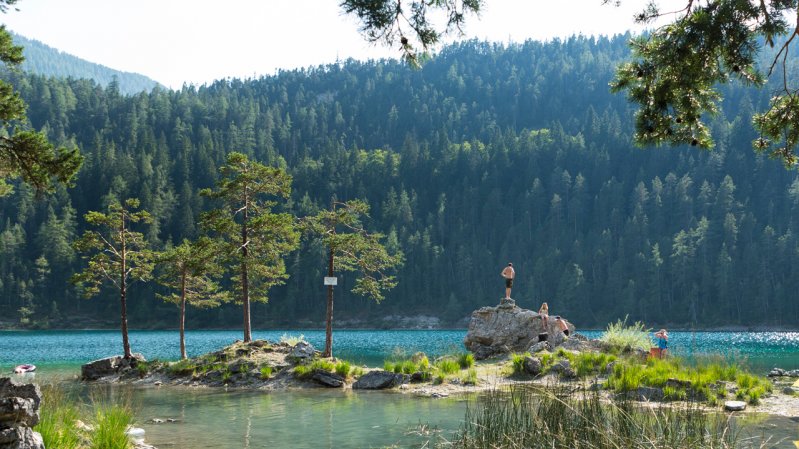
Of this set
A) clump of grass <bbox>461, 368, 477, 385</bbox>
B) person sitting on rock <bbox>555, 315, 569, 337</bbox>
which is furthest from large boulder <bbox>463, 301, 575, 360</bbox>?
clump of grass <bbox>461, 368, 477, 385</bbox>

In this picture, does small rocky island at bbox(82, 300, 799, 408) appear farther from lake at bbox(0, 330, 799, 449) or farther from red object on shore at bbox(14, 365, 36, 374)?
red object on shore at bbox(14, 365, 36, 374)

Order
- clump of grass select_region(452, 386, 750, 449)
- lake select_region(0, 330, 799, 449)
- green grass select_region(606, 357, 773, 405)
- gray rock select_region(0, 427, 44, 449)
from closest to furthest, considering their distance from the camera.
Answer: clump of grass select_region(452, 386, 750, 449)
gray rock select_region(0, 427, 44, 449)
lake select_region(0, 330, 799, 449)
green grass select_region(606, 357, 773, 405)

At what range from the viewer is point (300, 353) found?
25953 millimetres

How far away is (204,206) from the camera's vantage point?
133 meters

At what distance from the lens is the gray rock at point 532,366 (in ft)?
72.3

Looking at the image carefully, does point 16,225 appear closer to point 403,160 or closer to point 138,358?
point 403,160

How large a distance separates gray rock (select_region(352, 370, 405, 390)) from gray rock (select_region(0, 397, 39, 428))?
1472 centimetres

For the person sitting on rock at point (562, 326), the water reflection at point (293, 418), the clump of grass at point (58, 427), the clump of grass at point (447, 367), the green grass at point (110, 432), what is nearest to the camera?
the clump of grass at point (58, 427)

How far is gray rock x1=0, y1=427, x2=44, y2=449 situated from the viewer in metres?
8.37

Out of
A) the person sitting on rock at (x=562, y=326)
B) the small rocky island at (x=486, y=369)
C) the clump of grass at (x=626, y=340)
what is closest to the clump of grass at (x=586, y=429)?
the small rocky island at (x=486, y=369)

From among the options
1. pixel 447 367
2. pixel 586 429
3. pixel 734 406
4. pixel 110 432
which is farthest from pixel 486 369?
pixel 586 429

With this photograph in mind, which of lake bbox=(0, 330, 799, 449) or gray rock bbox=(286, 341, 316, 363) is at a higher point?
gray rock bbox=(286, 341, 316, 363)

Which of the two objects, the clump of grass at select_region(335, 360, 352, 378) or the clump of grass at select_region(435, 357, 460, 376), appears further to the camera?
the clump of grass at select_region(335, 360, 352, 378)

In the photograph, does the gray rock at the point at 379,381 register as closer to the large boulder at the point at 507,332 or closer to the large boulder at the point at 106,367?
the large boulder at the point at 507,332
